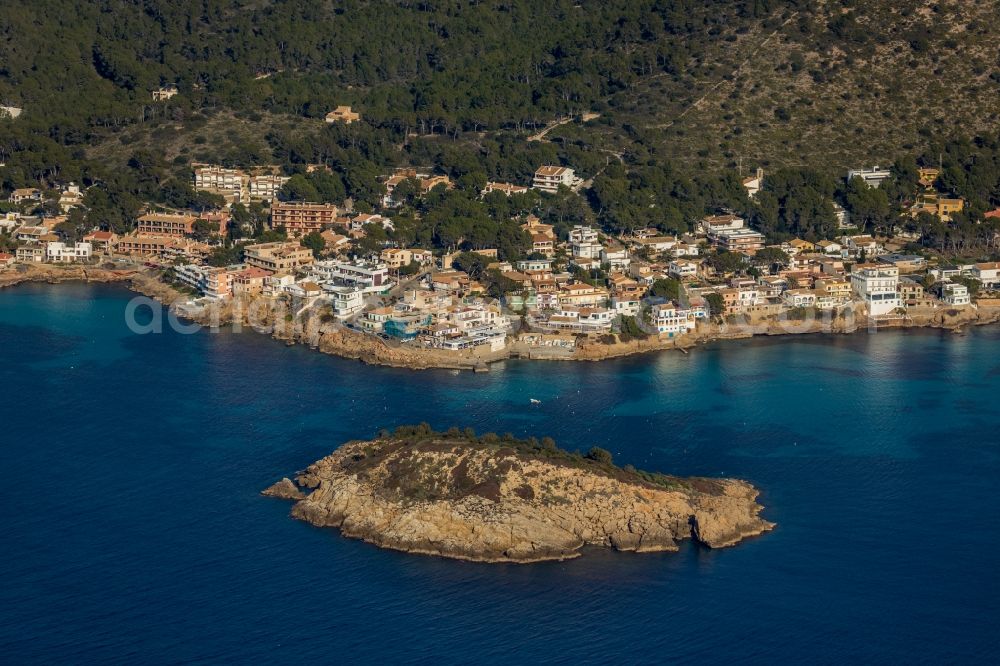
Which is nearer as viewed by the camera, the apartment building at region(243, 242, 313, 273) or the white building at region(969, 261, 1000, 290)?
the white building at region(969, 261, 1000, 290)

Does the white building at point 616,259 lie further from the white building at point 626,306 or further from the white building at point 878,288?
the white building at point 878,288

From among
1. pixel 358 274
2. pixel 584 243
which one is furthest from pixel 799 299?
pixel 358 274

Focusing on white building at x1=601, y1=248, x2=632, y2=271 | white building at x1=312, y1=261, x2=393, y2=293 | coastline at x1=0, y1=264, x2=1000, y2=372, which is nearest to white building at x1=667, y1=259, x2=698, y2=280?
white building at x1=601, y1=248, x2=632, y2=271

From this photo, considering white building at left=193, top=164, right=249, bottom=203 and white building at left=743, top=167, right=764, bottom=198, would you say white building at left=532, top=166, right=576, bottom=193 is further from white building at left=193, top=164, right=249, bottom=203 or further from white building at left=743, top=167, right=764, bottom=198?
white building at left=193, top=164, right=249, bottom=203

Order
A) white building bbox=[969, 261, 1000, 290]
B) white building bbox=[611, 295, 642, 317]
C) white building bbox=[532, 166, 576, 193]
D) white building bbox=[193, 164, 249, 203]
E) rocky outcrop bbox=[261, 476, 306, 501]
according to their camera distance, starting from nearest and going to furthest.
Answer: rocky outcrop bbox=[261, 476, 306, 501] → white building bbox=[611, 295, 642, 317] → white building bbox=[969, 261, 1000, 290] → white building bbox=[532, 166, 576, 193] → white building bbox=[193, 164, 249, 203]

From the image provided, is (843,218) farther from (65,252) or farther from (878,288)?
(65,252)

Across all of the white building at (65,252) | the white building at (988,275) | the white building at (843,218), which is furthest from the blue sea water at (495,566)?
the white building at (843,218)

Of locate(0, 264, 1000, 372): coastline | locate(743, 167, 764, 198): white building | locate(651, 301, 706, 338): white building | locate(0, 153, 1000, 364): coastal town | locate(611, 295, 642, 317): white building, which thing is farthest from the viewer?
locate(743, 167, 764, 198): white building
